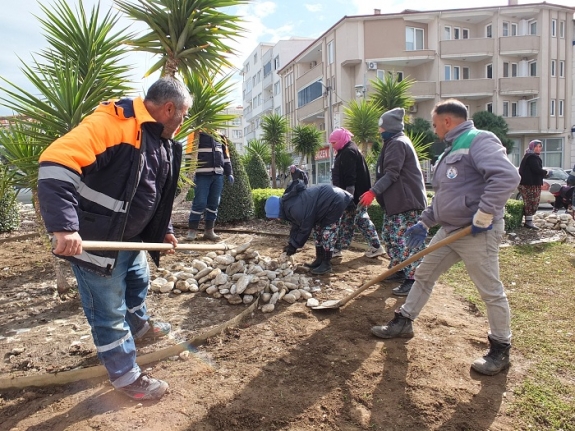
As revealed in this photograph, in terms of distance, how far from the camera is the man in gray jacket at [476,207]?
8.46 ft

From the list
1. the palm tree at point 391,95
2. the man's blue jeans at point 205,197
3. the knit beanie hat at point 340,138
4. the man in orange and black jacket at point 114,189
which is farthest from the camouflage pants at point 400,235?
the palm tree at point 391,95

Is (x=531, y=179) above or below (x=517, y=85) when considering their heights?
below

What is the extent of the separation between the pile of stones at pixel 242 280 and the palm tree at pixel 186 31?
2409 millimetres

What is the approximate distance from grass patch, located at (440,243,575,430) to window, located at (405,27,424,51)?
89.3ft

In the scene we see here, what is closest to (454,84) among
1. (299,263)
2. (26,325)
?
(299,263)

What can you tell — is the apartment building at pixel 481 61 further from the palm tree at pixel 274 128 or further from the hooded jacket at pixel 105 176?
the hooded jacket at pixel 105 176

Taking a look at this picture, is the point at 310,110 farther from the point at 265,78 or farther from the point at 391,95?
Result: the point at 391,95

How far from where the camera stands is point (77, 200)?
7.07 ft

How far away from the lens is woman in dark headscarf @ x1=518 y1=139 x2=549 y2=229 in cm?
831

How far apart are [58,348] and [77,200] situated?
1.47 meters

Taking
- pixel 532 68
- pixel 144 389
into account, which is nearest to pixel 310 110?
pixel 532 68

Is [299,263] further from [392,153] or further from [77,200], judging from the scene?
[77,200]

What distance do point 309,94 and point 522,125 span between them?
16845 millimetres

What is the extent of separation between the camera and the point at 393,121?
14.3 ft
